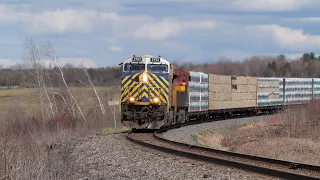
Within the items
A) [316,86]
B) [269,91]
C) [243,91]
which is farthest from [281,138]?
[316,86]

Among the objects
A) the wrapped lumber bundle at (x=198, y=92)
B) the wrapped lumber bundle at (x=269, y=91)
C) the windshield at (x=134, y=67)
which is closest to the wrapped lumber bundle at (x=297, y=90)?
the wrapped lumber bundle at (x=269, y=91)

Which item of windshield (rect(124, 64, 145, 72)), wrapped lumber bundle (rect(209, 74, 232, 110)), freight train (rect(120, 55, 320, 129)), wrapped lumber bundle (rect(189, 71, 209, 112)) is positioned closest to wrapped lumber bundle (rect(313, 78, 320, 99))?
freight train (rect(120, 55, 320, 129))

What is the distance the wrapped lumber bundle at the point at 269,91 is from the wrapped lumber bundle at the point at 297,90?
0.94 meters

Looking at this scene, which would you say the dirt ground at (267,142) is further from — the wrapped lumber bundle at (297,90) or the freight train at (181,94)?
the wrapped lumber bundle at (297,90)

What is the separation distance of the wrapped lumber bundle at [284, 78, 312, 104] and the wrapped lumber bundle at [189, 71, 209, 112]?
1276cm

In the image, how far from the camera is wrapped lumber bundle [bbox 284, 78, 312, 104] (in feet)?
129

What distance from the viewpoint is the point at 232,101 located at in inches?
1277

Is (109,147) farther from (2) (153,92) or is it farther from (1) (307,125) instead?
(1) (307,125)

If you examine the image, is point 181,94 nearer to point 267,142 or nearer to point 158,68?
point 158,68

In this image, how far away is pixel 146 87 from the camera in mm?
18578

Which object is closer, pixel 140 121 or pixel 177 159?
pixel 177 159

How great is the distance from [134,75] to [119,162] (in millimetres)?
8142

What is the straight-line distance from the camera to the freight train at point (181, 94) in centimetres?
1862

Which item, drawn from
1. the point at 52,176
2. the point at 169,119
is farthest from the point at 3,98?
the point at 52,176
